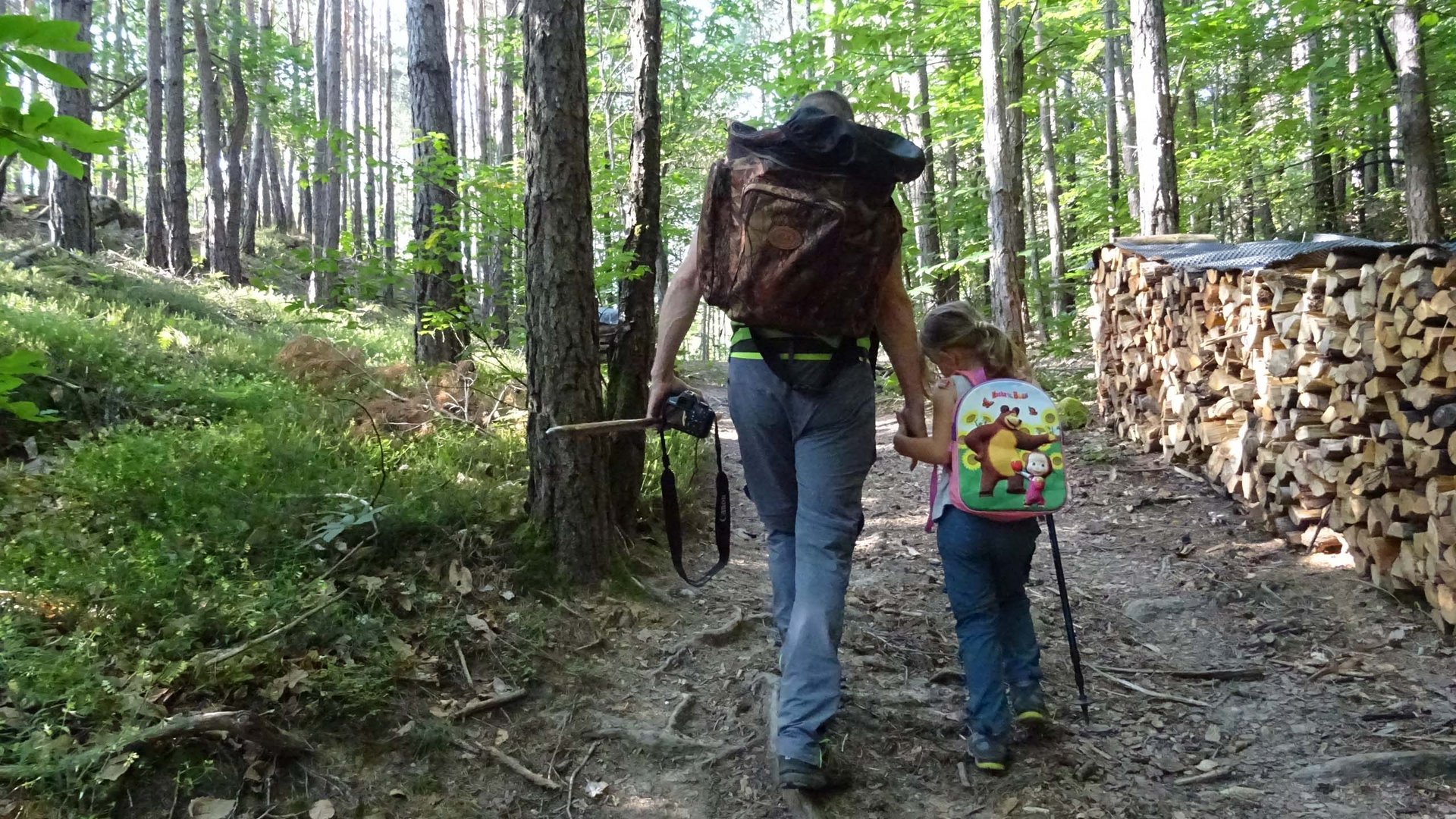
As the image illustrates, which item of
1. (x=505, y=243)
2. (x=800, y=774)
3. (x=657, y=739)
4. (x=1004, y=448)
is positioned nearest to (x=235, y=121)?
(x=505, y=243)

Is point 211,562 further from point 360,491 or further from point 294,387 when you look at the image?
point 294,387

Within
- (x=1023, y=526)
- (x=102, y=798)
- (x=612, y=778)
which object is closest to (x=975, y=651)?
(x=1023, y=526)

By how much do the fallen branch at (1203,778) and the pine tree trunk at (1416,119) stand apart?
10189 mm

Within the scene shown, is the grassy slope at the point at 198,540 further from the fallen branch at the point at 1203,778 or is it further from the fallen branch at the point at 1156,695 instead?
the fallen branch at the point at 1156,695

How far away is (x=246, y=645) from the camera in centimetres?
272

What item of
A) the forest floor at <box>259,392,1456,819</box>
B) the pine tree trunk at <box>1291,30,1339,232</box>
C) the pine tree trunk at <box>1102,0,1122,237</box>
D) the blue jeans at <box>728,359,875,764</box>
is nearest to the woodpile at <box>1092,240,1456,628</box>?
the forest floor at <box>259,392,1456,819</box>

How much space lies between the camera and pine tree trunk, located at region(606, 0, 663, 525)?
4.46 m

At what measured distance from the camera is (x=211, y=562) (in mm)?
3113

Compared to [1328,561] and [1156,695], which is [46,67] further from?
[1328,561]

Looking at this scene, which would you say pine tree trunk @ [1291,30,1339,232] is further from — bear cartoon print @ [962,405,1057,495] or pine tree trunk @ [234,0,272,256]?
pine tree trunk @ [234,0,272,256]

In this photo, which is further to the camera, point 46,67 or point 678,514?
point 678,514

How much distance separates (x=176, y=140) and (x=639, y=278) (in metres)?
10.8

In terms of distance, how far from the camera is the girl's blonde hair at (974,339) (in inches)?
118

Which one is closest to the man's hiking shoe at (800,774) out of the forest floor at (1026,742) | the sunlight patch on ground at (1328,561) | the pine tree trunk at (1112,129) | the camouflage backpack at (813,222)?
the forest floor at (1026,742)
